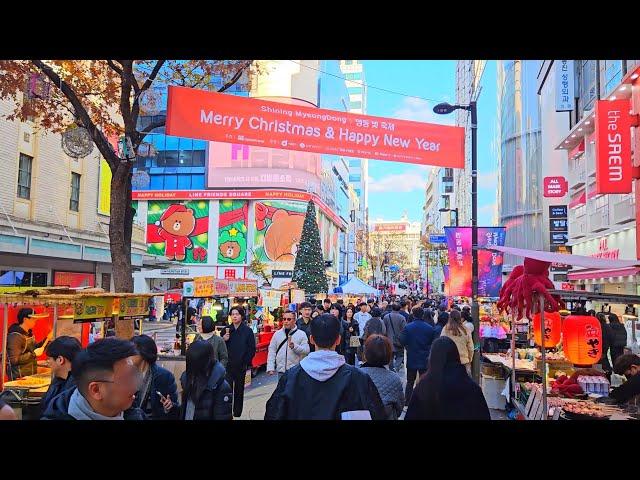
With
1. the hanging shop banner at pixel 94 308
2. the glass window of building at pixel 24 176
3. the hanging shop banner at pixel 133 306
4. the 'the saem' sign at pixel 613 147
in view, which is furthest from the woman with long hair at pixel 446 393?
the glass window of building at pixel 24 176

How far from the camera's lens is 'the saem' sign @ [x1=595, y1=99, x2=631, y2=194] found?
17078mm

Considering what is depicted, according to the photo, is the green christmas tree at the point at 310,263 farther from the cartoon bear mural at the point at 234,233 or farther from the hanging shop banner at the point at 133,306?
the hanging shop banner at the point at 133,306

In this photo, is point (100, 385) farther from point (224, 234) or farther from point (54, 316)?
point (224, 234)

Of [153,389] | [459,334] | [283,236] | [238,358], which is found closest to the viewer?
[153,389]

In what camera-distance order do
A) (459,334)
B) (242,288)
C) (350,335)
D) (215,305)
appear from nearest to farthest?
(459,334), (350,335), (242,288), (215,305)

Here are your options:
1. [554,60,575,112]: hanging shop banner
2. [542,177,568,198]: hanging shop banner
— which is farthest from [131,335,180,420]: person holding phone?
[542,177,568,198]: hanging shop banner

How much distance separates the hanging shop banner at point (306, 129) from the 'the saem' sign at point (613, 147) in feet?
37.5

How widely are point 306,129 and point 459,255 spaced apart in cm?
840

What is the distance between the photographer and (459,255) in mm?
14711

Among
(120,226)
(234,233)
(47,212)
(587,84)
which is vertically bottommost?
(120,226)

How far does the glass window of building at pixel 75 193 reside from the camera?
19.2 meters

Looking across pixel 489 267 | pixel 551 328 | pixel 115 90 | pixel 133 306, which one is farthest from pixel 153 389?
pixel 489 267

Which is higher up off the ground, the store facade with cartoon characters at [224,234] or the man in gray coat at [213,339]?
the store facade with cartoon characters at [224,234]
